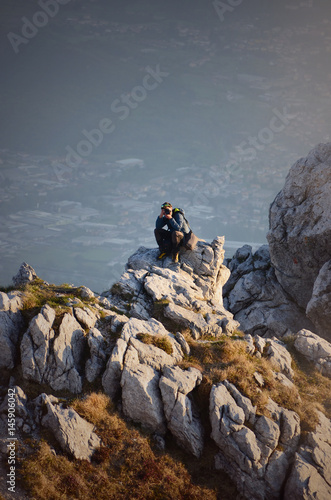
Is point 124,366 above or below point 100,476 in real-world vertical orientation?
above

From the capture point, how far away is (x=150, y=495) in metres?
10.5

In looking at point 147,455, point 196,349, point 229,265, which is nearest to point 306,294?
point 229,265

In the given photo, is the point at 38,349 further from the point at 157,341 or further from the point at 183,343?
the point at 183,343

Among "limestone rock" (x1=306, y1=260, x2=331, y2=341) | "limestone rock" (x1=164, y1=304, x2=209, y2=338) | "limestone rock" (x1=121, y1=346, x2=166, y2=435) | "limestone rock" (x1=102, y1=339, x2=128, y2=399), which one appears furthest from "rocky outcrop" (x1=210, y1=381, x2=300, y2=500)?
"limestone rock" (x1=306, y1=260, x2=331, y2=341)

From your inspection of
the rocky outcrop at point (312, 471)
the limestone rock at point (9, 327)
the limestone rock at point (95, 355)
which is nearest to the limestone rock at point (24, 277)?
the limestone rock at point (9, 327)

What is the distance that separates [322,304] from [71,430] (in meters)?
20.2

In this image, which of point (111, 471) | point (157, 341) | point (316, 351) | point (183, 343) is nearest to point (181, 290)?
point (183, 343)

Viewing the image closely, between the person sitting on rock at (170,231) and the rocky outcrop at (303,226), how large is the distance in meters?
9.95

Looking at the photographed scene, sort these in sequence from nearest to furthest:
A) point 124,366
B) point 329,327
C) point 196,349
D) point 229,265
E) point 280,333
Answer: point 124,366, point 196,349, point 329,327, point 280,333, point 229,265

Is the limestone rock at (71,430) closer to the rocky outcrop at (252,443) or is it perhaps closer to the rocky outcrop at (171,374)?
the rocky outcrop at (171,374)

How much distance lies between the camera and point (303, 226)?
27438 mm

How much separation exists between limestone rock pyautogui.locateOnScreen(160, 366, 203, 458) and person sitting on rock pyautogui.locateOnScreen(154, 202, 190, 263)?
462 inches

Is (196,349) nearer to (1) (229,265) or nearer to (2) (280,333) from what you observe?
(2) (280,333)

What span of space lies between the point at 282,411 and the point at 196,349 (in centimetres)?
462
